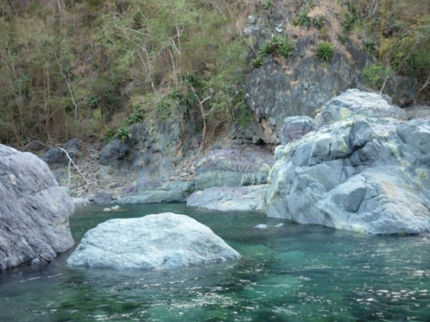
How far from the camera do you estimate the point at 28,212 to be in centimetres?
1177

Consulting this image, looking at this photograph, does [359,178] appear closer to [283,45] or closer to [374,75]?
[374,75]

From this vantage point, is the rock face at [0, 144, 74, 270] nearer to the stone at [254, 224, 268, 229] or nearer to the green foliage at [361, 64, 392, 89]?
the stone at [254, 224, 268, 229]

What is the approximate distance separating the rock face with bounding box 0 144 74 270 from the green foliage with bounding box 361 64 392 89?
1940cm

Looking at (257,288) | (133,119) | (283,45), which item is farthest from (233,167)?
(257,288)

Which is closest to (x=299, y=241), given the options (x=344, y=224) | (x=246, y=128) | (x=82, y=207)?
(x=344, y=224)

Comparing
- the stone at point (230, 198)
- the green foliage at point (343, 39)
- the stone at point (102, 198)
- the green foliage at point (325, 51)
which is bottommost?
the stone at point (102, 198)

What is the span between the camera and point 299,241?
13.2 meters

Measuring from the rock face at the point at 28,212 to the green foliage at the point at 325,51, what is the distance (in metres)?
18.8

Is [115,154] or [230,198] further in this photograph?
[115,154]

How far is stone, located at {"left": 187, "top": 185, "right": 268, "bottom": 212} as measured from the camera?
21.3 metres

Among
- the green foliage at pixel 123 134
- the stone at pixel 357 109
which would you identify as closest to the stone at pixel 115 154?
the green foliage at pixel 123 134

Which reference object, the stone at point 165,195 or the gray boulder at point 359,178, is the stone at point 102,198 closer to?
the stone at point 165,195

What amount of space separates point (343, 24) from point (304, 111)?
5915mm

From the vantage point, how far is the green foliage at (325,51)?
27.7 m
